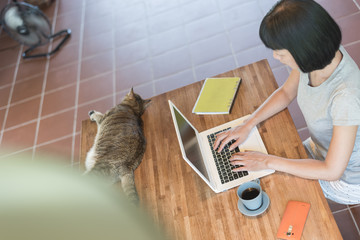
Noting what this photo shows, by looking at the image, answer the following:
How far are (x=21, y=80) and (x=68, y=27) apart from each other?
0.98m

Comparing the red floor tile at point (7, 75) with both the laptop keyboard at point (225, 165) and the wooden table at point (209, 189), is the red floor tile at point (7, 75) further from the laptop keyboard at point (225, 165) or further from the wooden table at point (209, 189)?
the laptop keyboard at point (225, 165)

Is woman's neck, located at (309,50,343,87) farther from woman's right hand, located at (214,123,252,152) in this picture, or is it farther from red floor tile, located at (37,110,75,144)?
red floor tile, located at (37,110,75,144)

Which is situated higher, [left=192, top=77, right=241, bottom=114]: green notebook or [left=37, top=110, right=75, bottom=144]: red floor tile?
[left=192, top=77, right=241, bottom=114]: green notebook

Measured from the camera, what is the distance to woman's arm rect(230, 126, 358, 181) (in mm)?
1172

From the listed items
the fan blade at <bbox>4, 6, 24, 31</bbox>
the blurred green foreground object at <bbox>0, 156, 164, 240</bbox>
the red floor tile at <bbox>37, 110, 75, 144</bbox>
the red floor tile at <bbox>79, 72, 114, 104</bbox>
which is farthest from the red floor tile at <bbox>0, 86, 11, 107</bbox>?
the blurred green foreground object at <bbox>0, 156, 164, 240</bbox>

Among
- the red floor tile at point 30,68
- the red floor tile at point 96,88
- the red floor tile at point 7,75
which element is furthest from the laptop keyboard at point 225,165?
the red floor tile at point 7,75

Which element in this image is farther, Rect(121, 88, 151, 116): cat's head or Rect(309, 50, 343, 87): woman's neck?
Rect(121, 88, 151, 116): cat's head

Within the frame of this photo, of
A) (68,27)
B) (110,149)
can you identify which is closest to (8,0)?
(68,27)

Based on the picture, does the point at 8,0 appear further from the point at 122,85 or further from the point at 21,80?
the point at 122,85

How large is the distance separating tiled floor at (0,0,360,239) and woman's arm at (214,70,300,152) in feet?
3.84

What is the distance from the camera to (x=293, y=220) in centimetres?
123

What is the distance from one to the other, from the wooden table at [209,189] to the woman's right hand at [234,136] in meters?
0.09

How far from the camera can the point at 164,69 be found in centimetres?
341

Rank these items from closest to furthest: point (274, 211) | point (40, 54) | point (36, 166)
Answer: point (36, 166)
point (274, 211)
point (40, 54)
